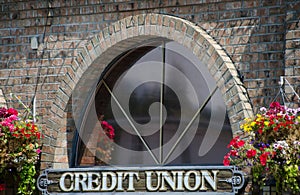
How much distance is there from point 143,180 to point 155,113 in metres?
1.15

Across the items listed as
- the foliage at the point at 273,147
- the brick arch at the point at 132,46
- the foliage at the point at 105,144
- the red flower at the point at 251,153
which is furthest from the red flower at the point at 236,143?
the foliage at the point at 105,144

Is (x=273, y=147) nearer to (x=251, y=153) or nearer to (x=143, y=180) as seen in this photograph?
(x=251, y=153)

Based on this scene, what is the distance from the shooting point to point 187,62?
A: 11.1m

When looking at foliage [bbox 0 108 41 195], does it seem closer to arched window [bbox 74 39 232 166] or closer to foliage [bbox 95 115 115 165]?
arched window [bbox 74 39 232 166]

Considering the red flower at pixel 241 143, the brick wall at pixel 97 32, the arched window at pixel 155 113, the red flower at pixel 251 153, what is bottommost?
the red flower at pixel 251 153

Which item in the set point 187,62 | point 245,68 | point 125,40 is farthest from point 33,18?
point 245,68

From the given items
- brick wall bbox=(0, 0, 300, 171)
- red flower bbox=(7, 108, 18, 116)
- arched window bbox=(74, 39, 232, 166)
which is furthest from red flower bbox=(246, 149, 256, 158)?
red flower bbox=(7, 108, 18, 116)

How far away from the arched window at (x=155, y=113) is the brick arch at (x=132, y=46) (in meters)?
0.22

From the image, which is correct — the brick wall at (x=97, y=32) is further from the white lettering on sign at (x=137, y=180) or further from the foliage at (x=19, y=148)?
the white lettering on sign at (x=137, y=180)

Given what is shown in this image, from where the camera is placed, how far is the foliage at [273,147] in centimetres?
929

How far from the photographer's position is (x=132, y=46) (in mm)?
11578

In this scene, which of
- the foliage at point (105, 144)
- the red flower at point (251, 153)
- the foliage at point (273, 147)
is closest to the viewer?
the foliage at point (273, 147)

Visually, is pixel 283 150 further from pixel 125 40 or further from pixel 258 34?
pixel 125 40

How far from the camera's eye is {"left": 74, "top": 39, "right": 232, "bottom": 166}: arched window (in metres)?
10.8
